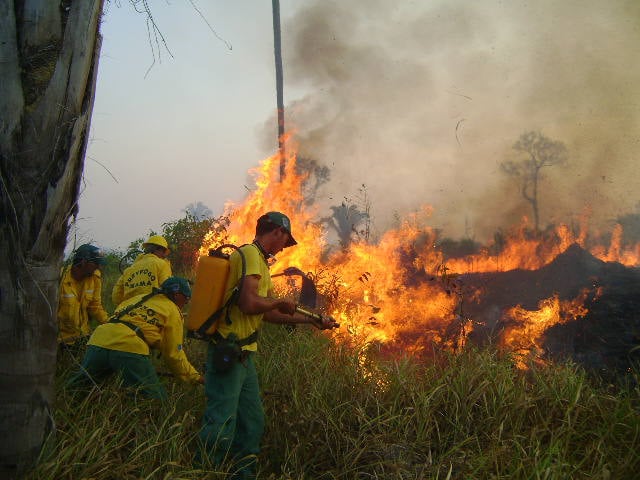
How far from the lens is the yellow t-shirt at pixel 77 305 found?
5.07 metres

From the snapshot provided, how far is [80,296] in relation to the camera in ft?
17.6

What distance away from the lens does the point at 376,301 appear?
9266 mm

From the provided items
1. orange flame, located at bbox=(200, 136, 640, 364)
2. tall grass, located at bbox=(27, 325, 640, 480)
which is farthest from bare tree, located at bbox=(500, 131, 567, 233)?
tall grass, located at bbox=(27, 325, 640, 480)

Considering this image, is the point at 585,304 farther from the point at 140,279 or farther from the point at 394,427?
the point at 140,279

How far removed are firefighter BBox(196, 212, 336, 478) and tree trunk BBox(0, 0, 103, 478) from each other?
44.9 inches

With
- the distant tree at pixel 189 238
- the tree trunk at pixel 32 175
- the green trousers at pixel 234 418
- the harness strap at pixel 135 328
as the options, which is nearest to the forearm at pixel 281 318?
the green trousers at pixel 234 418

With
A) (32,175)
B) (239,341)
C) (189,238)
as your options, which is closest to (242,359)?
(239,341)

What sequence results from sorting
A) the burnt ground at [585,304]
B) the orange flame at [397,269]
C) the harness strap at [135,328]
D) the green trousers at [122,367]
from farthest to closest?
the orange flame at [397,269] → the burnt ground at [585,304] → the harness strap at [135,328] → the green trousers at [122,367]

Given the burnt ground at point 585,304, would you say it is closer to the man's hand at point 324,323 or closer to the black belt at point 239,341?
the man's hand at point 324,323

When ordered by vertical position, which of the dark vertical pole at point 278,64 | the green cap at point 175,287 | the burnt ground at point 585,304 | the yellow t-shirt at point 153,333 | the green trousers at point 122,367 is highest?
the dark vertical pole at point 278,64

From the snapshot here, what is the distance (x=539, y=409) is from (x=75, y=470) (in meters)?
3.21

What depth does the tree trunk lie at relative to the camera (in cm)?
211

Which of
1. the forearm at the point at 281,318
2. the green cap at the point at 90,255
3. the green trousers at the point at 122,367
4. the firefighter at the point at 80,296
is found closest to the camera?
the forearm at the point at 281,318

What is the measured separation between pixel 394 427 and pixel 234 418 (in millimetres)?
1213
